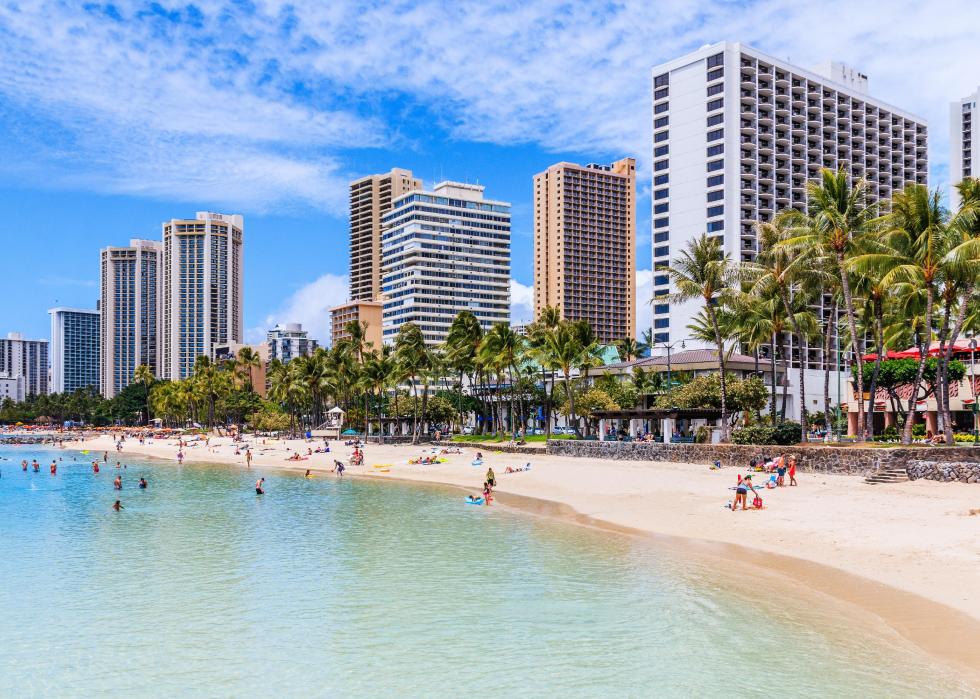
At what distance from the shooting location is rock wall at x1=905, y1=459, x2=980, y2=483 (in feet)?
108

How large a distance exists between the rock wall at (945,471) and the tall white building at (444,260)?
141 metres

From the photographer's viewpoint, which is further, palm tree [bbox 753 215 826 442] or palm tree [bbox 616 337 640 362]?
palm tree [bbox 616 337 640 362]

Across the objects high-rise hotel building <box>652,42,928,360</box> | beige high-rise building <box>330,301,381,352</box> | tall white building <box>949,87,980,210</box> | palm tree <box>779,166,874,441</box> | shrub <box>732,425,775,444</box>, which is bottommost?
shrub <box>732,425,775,444</box>

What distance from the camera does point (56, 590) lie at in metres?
23.4

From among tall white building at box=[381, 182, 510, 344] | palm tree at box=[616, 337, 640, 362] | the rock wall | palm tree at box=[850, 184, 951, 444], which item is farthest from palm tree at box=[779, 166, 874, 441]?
tall white building at box=[381, 182, 510, 344]

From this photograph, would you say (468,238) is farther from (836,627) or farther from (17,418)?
(836,627)

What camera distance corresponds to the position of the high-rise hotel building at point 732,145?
334ft

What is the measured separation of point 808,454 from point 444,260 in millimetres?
143541

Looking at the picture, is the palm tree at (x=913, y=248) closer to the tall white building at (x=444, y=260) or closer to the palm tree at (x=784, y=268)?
the palm tree at (x=784, y=268)

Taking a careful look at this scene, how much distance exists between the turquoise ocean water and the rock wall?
47.5ft

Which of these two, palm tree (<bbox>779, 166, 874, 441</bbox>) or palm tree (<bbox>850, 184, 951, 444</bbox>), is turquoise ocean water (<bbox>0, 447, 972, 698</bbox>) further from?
palm tree (<bbox>779, 166, 874, 441</bbox>)

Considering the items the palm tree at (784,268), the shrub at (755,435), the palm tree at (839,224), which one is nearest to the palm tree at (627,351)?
the palm tree at (784,268)

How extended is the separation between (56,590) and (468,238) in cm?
16141

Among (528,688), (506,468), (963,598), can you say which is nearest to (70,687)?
(528,688)
